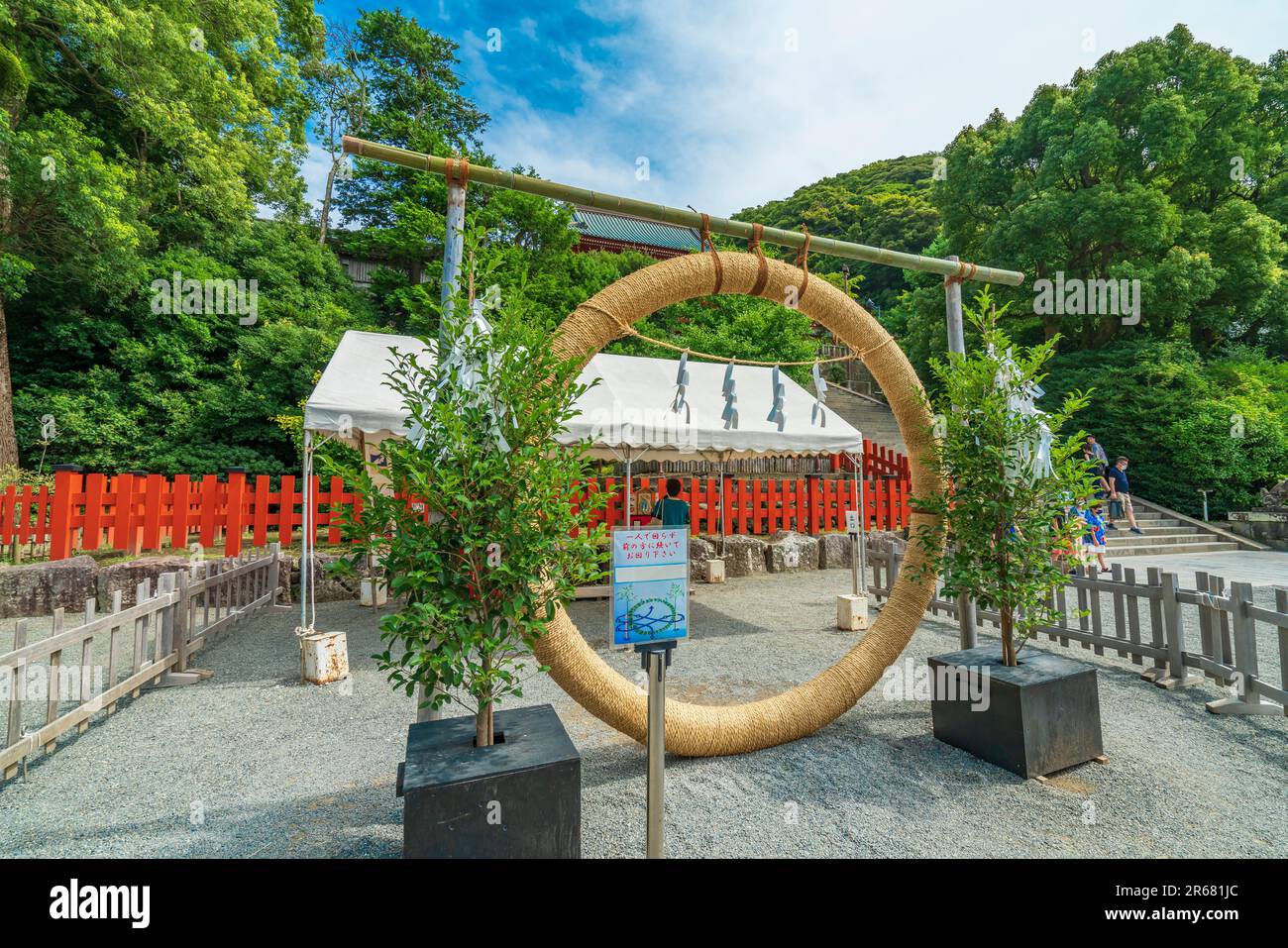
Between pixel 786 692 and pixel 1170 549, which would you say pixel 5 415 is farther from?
pixel 1170 549

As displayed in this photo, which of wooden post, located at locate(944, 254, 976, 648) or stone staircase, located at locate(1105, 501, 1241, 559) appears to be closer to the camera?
wooden post, located at locate(944, 254, 976, 648)

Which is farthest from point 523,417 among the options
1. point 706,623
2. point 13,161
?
point 13,161

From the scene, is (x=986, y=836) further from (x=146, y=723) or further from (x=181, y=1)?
(x=181, y=1)

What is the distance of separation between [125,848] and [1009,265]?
20.6 meters

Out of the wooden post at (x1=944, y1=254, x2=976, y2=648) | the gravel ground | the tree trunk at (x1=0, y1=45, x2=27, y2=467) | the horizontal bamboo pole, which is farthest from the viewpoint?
the tree trunk at (x1=0, y1=45, x2=27, y2=467)

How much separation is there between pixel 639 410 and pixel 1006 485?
399 centimetres

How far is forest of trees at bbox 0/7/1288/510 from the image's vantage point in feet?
33.6

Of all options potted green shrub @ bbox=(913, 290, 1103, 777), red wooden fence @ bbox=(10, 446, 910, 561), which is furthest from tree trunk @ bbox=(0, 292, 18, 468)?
potted green shrub @ bbox=(913, 290, 1103, 777)

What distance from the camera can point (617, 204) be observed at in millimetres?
3166

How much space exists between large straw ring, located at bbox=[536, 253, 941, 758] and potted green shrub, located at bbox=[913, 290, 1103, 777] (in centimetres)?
31

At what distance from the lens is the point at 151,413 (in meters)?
12.1

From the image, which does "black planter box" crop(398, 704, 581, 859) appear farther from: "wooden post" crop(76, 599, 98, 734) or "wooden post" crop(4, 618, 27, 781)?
"wooden post" crop(76, 599, 98, 734)

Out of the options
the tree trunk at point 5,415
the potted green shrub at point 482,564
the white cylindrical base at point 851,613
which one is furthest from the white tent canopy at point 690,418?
the tree trunk at point 5,415

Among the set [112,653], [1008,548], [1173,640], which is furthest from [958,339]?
[112,653]
